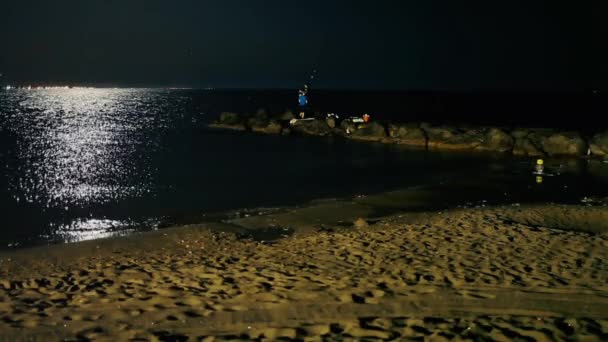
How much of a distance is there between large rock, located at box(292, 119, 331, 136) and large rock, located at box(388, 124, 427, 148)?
6.91 meters

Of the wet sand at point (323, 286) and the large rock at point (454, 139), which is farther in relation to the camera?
the large rock at point (454, 139)

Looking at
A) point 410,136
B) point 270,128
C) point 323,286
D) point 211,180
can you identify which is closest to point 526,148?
point 410,136

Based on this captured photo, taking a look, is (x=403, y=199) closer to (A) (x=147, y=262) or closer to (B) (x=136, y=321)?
(A) (x=147, y=262)

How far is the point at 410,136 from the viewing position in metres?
38.3

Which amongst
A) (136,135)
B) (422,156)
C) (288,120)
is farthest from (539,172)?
(136,135)

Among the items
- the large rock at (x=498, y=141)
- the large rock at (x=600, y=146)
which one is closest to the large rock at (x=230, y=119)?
the large rock at (x=498, y=141)

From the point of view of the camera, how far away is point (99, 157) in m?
33.2

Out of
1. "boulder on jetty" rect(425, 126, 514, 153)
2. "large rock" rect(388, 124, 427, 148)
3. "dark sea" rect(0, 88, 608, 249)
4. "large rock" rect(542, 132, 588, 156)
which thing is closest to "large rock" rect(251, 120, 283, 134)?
"dark sea" rect(0, 88, 608, 249)

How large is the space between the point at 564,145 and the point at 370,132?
14.6 meters

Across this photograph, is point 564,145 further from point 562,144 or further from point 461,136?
point 461,136

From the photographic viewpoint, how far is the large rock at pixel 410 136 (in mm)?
37594

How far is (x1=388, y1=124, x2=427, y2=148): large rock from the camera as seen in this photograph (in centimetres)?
3759

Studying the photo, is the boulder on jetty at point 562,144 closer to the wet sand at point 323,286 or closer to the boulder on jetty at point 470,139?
the boulder on jetty at point 470,139

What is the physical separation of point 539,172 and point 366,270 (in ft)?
61.8
